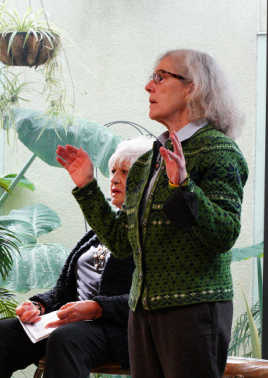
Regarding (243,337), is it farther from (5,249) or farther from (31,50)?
(31,50)

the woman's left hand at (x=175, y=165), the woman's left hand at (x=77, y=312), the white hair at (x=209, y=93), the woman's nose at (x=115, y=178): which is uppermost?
the white hair at (x=209, y=93)

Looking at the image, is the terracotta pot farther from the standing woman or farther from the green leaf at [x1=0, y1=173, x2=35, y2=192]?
the standing woman

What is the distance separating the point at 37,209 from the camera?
10.9 feet

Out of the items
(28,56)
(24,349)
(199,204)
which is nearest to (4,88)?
(28,56)

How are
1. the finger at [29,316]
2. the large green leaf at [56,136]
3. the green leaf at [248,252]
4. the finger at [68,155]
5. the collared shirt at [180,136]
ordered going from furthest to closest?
the large green leaf at [56,136]
the green leaf at [248,252]
the finger at [29,316]
the finger at [68,155]
the collared shirt at [180,136]

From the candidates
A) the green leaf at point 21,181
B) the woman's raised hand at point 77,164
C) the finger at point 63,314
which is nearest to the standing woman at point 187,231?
the woman's raised hand at point 77,164

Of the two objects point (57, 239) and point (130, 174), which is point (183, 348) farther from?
point (57, 239)

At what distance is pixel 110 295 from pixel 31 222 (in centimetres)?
110

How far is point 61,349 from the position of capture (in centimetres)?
211

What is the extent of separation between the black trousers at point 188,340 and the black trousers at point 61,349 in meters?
0.66

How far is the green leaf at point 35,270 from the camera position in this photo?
3.21 meters

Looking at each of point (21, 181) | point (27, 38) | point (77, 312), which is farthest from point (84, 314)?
→ point (27, 38)

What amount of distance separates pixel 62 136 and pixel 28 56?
0.51 m

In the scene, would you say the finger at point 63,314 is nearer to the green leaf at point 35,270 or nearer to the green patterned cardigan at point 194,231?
the green patterned cardigan at point 194,231
